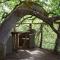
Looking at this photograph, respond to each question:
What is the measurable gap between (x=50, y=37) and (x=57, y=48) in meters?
1.39

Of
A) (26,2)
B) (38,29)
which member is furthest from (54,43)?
(26,2)

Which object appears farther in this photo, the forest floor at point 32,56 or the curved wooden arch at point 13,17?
the forest floor at point 32,56

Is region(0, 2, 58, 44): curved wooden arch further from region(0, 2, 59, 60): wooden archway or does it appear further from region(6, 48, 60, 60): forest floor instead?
region(6, 48, 60, 60): forest floor

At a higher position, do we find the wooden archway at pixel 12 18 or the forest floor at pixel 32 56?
the wooden archway at pixel 12 18

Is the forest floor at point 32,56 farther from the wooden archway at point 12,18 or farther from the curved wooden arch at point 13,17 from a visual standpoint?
the curved wooden arch at point 13,17

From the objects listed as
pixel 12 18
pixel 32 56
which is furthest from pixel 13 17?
pixel 32 56

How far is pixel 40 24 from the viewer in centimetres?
1258

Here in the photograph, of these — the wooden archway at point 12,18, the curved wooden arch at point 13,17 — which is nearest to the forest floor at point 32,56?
the wooden archway at point 12,18

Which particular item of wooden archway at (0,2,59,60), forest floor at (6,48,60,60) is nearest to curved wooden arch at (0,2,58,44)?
wooden archway at (0,2,59,60)

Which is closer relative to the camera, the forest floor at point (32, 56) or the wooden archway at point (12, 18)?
the wooden archway at point (12, 18)

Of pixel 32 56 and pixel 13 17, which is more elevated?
pixel 13 17

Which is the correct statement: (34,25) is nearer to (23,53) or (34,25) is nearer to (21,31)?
(21,31)

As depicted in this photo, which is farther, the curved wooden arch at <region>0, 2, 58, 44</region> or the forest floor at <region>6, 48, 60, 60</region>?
the forest floor at <region>6, 48, 60, 60</region>

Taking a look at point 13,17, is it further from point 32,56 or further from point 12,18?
point 32,56
